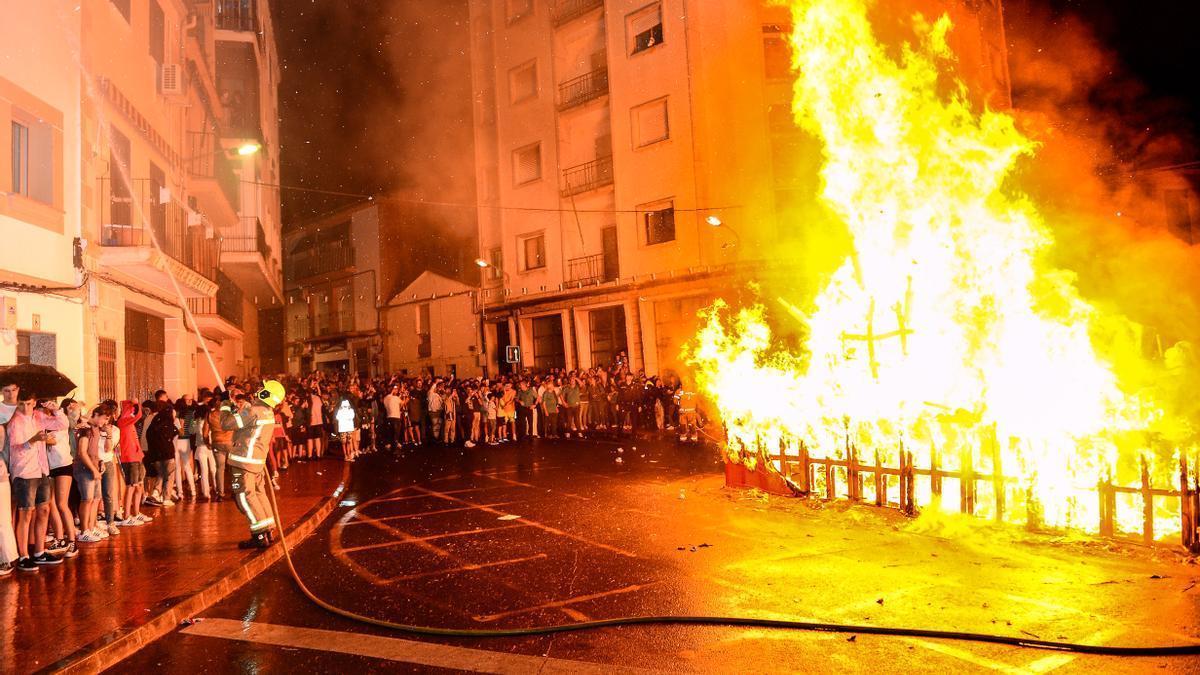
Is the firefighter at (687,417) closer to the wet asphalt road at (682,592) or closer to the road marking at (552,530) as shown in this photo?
the road marking at (552,530)

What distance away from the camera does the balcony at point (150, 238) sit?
45.1ft

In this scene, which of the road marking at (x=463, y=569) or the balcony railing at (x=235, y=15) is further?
the balcony railing at (x=235, y=15)

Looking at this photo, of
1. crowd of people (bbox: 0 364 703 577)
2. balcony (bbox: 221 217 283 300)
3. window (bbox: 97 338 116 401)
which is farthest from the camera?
balcony (bbox: 221 217 283 300)

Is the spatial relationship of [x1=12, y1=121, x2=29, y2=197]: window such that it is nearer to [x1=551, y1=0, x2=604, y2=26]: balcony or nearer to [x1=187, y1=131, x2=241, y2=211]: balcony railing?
[x1=187, y1=131, x2=241, y2=211]: balcony railing

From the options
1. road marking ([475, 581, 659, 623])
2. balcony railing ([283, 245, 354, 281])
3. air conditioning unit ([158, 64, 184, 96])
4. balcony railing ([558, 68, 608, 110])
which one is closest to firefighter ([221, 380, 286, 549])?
road marking ([475, 581, 659, 623])

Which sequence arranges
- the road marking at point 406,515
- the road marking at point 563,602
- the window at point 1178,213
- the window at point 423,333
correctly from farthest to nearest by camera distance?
the window at point 423,333 < the window at point 1178,213 < the road marking at point 406,515 < the road marking at point 563,602

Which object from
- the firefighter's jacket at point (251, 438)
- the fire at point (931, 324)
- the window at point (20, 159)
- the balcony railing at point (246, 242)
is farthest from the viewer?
the balcony railing at point (246, 242)

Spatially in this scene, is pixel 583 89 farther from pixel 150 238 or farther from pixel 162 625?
pixel 162 625

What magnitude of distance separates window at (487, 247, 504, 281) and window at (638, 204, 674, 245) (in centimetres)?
776

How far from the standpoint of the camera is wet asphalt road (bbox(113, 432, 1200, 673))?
478cm

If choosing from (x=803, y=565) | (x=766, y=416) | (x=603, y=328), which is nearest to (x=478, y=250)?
(x=603, y=328)

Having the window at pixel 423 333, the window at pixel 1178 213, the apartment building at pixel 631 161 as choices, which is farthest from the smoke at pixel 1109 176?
the window at pixel 423 333

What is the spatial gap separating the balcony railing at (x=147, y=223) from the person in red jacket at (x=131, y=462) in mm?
3603

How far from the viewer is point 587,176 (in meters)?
28.9
